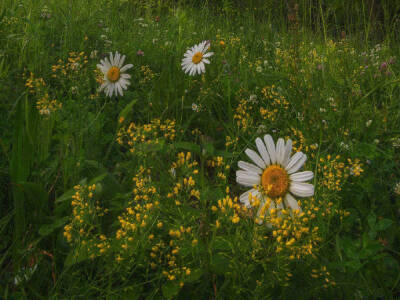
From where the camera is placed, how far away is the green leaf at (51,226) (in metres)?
1.00

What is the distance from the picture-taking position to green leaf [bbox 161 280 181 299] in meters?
0.80

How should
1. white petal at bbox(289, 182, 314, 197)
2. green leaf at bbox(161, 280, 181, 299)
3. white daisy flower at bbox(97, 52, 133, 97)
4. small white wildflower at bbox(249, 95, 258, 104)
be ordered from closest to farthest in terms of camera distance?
green leaf at bbox(161, 280, 181, 299), white petal at bbox(289, 182, 314, 197), small white wildflower at bbox(249, 95, 258, 104), white daisy flower at bbox(97, 52, 133, 97)

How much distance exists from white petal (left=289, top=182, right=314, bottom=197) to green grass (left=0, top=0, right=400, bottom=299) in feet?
0.12

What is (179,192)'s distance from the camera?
115 cm

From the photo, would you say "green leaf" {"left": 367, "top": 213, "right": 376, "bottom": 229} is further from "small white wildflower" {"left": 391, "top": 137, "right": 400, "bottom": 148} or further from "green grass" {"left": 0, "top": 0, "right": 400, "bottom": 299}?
"small white wildflower" {"left": 391, "top": 137, "right": 400, "bottom": 148}

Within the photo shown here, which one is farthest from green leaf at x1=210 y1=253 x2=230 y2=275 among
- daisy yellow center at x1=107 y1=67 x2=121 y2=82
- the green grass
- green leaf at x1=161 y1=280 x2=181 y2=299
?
daisy yellow center at x1=107 y1=67 x2=121 y2=82

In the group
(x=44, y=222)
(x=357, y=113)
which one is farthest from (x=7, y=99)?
(x=357, y=113)

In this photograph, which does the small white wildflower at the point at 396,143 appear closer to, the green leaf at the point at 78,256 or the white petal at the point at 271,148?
the white petal at the point at 271,148

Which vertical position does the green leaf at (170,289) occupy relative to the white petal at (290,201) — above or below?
below

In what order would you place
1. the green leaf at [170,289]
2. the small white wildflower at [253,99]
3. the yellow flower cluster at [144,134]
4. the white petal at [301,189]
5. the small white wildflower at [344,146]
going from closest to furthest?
the green leaf at [170,289], the white petal at [301,189], the yellow flower cluster at [144,134], the small white wildflower at [344,146], the small white wildflower at [253,99]

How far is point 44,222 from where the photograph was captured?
1.07 m

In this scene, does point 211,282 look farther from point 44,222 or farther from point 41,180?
point 41,180

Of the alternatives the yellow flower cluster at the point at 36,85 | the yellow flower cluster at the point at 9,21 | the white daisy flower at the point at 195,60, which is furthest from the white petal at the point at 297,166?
the yellow flower cluster at the point at 9,21

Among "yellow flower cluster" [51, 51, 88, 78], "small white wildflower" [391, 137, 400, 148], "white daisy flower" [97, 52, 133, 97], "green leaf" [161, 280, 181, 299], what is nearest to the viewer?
"green leaf" [161, 280, 181, 299]
